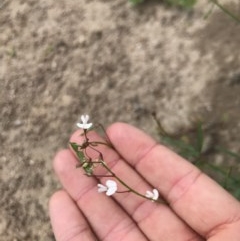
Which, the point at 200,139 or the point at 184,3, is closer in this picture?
the point at 200,139

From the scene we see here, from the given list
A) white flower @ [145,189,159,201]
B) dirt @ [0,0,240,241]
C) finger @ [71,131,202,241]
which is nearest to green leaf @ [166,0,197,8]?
dirt @ [0,0,240,241]

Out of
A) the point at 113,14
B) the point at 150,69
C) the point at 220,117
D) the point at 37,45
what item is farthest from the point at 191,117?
the point at 37,45

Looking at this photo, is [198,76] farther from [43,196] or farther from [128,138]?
[43,196]

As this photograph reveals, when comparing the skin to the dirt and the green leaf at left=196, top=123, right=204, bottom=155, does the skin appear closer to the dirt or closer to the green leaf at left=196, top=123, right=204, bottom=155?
the green leaf at left=196, top=123, right=204, bottom=155

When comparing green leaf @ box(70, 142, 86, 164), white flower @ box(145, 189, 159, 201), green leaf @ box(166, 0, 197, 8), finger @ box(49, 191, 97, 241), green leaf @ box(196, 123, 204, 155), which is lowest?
green leaf @ box(196, 123, 204, 155)

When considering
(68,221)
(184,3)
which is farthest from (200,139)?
(184,3)

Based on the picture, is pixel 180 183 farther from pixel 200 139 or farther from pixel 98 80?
pixel 98 80
